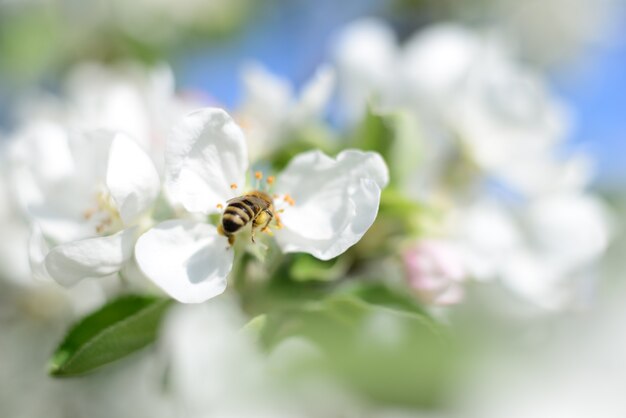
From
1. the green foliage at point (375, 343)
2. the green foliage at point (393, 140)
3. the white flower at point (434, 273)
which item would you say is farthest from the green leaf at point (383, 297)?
the green foliage at point (393, 140)

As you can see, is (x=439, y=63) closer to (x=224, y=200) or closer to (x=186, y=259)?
(x=224, y=200)

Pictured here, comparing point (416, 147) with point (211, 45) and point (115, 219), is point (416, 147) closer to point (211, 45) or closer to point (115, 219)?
point (115, 219)

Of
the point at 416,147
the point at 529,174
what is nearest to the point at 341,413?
the point at 416,147

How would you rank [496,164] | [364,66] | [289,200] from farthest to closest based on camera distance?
[364,66] < [496,164] < [289,200]

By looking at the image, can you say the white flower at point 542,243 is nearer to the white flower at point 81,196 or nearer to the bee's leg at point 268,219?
the bee's leg at point 268,219

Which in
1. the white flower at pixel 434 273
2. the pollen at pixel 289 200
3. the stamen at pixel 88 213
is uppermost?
the white flower at pixel 434 273

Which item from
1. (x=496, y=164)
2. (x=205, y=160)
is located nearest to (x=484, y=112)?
(x=496, y=164)

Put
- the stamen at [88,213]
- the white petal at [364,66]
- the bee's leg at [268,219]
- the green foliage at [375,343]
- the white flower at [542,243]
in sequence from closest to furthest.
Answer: the green foliage at [375,343]
the bee's leg at [268,219]
the stamen at [88,213]
the white flower at [542,243]
the white petal at [364,66]
